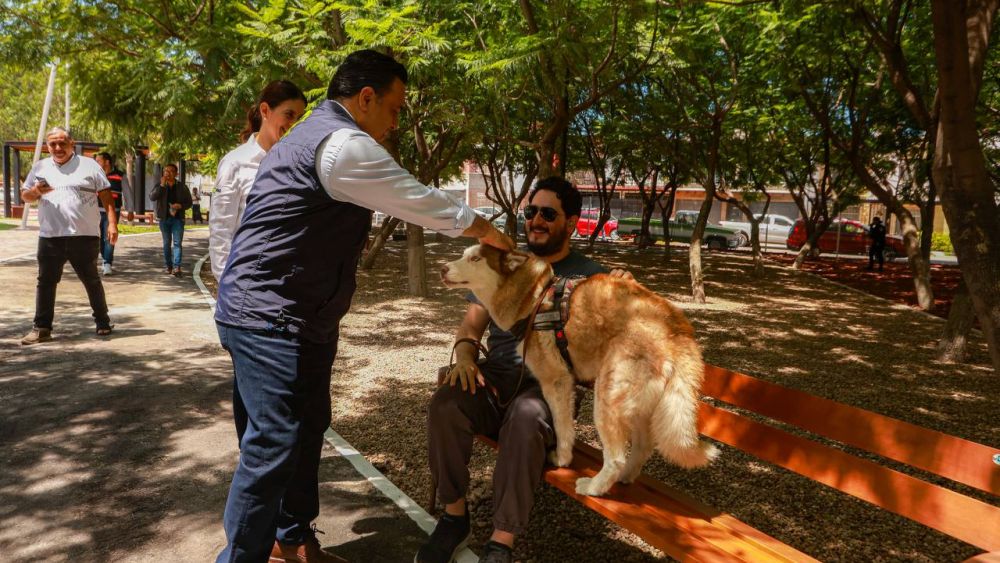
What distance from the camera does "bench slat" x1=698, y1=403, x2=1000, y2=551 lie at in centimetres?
209

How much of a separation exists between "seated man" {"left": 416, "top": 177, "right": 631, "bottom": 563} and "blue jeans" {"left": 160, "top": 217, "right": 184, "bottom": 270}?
10224 mm

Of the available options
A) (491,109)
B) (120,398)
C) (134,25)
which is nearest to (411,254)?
(491,109)

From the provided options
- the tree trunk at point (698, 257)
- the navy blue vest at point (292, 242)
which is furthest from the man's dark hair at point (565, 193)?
the tree trunk at point (698, 257)

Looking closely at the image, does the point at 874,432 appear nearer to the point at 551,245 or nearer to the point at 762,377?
the point at 551,245

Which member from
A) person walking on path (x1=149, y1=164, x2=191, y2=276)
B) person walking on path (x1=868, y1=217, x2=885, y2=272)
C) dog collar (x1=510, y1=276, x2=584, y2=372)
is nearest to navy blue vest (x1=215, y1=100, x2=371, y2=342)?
dog collar (x1=510, y1=276, x2=584, y2=372)

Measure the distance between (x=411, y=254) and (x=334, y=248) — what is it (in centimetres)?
944

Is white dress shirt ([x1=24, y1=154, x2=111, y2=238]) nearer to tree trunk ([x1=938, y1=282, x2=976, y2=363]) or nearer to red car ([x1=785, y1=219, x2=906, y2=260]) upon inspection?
tree trunk ([x1=938, y1=282, x2=976, y2=363])

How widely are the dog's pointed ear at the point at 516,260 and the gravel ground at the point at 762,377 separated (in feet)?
4.70

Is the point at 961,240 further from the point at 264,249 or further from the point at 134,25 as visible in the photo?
the point at 134,25

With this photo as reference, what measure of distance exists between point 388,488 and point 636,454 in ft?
5.31

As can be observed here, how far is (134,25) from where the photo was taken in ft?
34.9

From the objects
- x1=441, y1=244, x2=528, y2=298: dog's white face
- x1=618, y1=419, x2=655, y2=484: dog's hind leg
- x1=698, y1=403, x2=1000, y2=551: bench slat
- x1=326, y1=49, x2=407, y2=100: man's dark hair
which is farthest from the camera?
x1=441, y1=244, x2=528, y2=298: dog's white face

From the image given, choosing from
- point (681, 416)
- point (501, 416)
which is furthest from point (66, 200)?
point (681, 416)

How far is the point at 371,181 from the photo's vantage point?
2229mm
